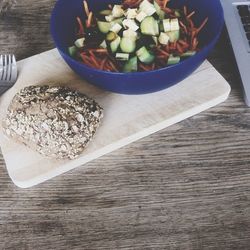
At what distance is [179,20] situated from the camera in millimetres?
1109

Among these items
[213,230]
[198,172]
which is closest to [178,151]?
[198,172]

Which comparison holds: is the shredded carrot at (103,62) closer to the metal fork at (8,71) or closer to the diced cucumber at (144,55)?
the diced cucumber at (144,55)

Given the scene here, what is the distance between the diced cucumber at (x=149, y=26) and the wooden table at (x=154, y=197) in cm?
21

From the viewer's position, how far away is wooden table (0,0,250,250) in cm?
90

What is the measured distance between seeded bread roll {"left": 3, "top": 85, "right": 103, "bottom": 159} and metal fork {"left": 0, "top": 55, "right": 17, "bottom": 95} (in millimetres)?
125

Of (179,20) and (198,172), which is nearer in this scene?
(198,172)

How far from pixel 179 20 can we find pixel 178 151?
0.31 metres

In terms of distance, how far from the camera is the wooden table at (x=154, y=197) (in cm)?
90

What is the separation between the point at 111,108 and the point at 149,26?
0.63 feet

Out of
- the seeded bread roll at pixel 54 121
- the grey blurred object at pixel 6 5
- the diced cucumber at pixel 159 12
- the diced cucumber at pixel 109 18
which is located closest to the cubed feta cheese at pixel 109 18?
the diced cucumber at pixel 109 18

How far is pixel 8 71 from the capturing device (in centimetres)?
112

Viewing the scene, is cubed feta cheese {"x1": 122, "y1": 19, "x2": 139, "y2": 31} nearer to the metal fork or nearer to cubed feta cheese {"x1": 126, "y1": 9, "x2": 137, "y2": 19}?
cubed feta cheese {"x1": 126, "y1": 9, "x2": 137, "y2": 19}

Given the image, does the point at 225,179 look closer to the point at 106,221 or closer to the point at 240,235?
the point at 240,235

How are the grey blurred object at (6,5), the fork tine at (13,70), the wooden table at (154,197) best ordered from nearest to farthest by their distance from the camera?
1. the wooden table at (154,197)
2. the fork tine at (13,70)
3. the grey blurred object at (6,5)
